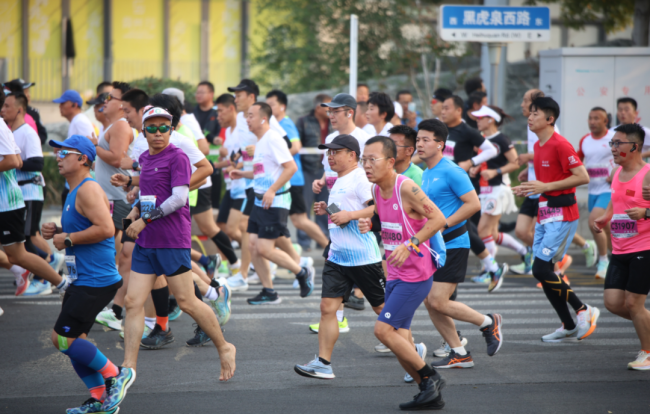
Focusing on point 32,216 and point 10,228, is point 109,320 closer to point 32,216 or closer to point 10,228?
point 10,228

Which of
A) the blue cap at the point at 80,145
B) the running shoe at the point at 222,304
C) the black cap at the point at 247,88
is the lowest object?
the running shoe at the point at 222,304

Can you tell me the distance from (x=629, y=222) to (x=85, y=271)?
425cm

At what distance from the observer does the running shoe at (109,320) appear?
6770 millimetres

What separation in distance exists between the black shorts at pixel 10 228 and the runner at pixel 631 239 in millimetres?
5758

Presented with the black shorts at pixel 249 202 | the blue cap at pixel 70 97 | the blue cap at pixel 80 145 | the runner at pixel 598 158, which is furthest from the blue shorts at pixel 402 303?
the blue cap at pixel 70 97

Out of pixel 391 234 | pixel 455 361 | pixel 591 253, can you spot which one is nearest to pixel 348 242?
pixel 391 234

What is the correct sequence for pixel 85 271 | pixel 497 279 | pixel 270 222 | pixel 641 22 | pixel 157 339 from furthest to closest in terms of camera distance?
pixel 641 22 < pixel 497 279 < pixel 270 222 < pixel 157 339 < pixel 85 271

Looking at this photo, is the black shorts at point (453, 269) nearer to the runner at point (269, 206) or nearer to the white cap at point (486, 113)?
the runner at point (269, 206)

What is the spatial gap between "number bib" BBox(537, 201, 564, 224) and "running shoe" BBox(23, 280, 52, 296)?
5782 millimetres

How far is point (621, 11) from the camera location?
1927 centimetres

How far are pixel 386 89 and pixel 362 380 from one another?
14.8 m

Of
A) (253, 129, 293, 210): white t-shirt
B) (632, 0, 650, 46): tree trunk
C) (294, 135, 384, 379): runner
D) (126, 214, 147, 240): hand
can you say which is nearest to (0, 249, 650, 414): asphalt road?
(294, 135, 384, 379): runner

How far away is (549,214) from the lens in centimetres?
679

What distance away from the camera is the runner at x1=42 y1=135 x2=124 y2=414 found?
4.61m
